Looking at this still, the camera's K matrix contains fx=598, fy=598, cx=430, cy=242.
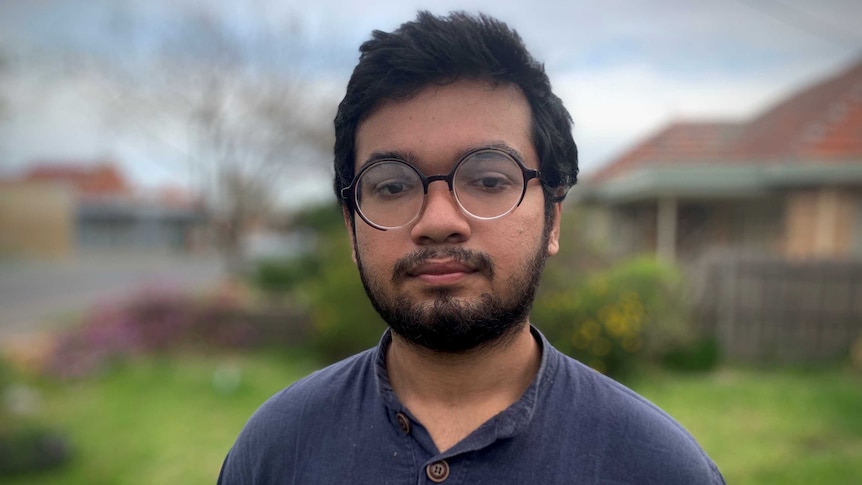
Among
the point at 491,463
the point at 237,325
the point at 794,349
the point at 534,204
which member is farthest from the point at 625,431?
the point at 237,325

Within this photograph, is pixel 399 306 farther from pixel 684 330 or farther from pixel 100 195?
pixel 100 195

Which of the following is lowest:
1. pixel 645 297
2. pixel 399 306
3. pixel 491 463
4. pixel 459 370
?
pixel 645 297

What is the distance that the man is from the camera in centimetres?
133

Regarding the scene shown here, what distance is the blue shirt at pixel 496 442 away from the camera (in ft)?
4.26

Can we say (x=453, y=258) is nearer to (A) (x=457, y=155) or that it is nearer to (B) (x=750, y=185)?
(A) (x=457, y=155)

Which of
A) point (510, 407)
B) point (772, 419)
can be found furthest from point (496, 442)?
point (772, 419)

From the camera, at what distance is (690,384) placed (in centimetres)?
663

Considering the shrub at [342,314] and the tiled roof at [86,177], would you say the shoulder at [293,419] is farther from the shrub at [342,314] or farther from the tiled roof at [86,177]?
the tiled roof at [86,177]

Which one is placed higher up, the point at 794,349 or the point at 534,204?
the point at 534,204

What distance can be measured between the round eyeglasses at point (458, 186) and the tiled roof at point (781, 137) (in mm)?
10744

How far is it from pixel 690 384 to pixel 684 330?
105 cm

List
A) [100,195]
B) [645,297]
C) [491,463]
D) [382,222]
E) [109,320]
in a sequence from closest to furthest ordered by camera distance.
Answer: [491,463]
[382,222]
[645,297]
[109,320]
[100,195]

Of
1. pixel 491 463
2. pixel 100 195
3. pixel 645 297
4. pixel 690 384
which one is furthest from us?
pixel 100 195

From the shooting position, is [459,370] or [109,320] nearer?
[459,370]
